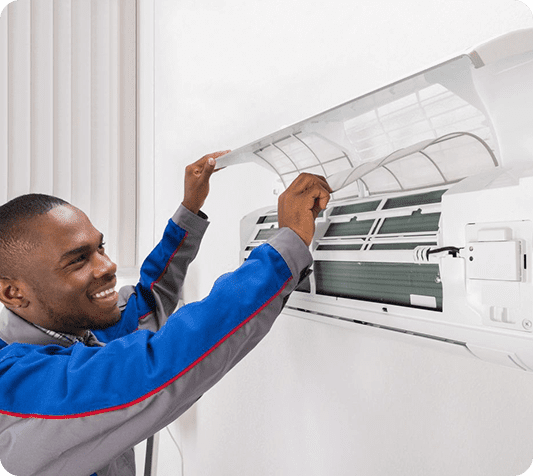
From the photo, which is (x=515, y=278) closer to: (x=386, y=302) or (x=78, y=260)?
(x=386, y=302)

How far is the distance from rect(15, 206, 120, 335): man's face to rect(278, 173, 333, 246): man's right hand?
1.55 ft

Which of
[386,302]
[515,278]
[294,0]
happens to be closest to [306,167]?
[386,302]

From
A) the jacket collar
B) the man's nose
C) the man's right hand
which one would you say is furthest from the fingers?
the jacket collar

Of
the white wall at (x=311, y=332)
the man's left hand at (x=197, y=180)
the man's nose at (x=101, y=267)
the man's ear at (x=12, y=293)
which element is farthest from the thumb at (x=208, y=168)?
the man's ear at (x=12, y=293)

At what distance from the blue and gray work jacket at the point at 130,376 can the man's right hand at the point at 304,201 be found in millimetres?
30

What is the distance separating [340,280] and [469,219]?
37 centimetres

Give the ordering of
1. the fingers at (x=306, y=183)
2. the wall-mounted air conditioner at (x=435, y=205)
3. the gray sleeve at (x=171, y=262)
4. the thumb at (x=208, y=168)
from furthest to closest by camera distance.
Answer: the gray sleeve at (x=171, y=262) → the thumb at (x=208, y=168) → the fingers at (x=306, y=183) → the wall-mounted air conditioner at (x=435, y=205)

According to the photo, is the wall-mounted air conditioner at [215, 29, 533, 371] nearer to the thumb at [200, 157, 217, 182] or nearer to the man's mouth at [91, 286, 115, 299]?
the thumb at [200, 157, 217, 182]

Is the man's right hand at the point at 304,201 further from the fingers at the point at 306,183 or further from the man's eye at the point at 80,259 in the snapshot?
the man's eye at the point at 80,259

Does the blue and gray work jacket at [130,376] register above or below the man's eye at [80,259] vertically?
below

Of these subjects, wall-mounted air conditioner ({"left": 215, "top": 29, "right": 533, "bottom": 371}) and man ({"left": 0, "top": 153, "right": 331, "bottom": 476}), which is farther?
man ({"left": 0, "top": 153, "right": 331, "bottom": 476})

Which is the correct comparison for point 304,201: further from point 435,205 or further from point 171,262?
→ point 171,262

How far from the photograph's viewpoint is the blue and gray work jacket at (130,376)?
34.8 inches

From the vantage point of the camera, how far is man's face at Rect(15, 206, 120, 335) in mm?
1102
